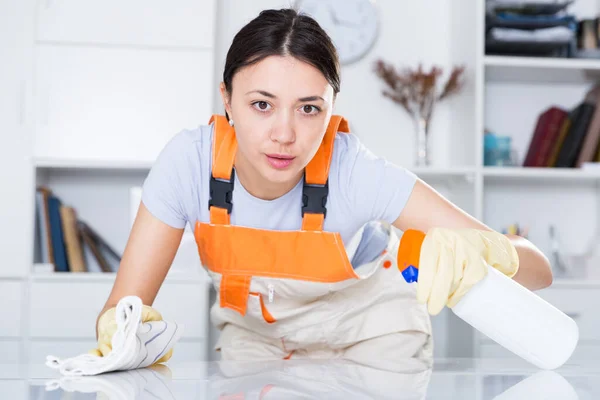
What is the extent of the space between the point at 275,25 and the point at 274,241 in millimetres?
432

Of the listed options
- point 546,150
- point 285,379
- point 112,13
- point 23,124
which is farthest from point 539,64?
point 285,379

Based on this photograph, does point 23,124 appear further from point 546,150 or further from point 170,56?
point 546,150

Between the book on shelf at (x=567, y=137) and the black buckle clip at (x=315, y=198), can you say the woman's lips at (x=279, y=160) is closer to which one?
the black buckle clip at (x=315, y=198)

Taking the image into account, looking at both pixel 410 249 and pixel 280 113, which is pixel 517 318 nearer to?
pixel 410 249

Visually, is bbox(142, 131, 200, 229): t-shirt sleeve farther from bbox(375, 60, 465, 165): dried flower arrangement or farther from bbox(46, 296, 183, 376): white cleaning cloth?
bbox(375, 60, 465, 165): dried flower arrangement

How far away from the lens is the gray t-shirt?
142cm

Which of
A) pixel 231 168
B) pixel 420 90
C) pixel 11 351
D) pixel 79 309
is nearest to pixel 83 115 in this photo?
pixel 79 309

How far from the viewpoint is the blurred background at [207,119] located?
2668 mm

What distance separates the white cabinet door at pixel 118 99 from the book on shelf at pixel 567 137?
54.9 inches

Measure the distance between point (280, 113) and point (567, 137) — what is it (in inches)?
78.9

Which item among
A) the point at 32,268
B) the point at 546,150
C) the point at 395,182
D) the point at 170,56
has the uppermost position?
the point at 170,56

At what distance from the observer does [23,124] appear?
2686mm

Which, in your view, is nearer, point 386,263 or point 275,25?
point 275,25

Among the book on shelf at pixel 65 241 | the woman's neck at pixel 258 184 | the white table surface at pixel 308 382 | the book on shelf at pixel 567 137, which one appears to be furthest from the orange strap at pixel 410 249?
the book on shelf at pixel 567 137
